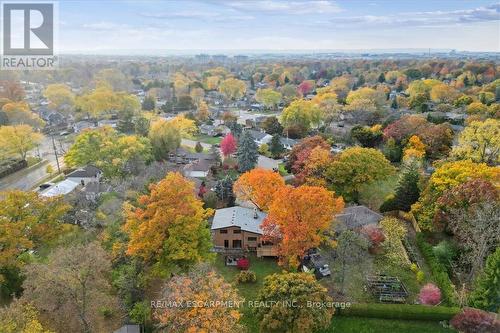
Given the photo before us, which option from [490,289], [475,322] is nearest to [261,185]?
[490,289]

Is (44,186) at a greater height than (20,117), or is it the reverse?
(20,117)

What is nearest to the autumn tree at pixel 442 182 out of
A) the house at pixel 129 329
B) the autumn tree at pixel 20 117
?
the house at pixel 129 329

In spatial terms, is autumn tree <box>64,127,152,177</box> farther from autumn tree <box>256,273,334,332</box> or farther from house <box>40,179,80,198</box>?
autumn tree <box>256,273,334,332</box>

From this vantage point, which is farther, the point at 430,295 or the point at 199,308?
the point at 430,295

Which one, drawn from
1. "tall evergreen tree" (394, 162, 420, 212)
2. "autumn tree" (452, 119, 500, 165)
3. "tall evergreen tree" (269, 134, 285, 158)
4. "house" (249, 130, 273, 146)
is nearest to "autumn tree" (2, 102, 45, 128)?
"house" (249, 130, 273, 146)

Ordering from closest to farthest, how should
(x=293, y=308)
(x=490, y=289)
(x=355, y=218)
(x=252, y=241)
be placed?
(x=293, y=308), (x=490, y=289), (x=252, y=241), (x=355, y=218)

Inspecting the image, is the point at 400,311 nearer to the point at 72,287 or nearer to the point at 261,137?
the point at 72,287
